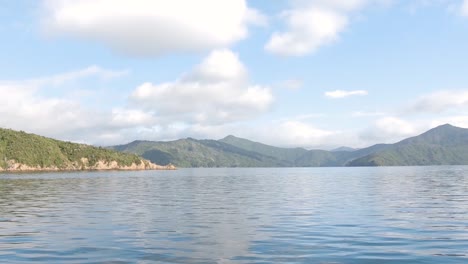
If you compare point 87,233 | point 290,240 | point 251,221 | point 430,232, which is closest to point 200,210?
point 251,221

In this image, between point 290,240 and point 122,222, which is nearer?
point 290,240

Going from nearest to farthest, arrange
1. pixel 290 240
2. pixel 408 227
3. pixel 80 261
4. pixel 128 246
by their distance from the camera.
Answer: pixel 80 261, pixel 128 246, pixel 290 240, pixel 408 227

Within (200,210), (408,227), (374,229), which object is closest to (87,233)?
(200,210)

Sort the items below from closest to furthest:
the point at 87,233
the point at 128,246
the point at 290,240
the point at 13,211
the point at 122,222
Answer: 1. the point at 128,246
2. the point at 290,240
3. the point at 87,233
4. the point at 122,222
5. the point at 13,211

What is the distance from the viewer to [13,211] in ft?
164

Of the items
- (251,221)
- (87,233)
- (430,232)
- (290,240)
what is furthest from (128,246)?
(430,232)

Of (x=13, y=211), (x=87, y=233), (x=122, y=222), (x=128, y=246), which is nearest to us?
(x=128, y=246)

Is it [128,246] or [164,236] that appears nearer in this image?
[128,246]

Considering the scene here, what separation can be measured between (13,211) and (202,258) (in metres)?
34.2

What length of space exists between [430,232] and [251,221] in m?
15.8

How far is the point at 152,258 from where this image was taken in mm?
25031

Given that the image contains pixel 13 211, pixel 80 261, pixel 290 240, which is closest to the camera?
pixel 80 261

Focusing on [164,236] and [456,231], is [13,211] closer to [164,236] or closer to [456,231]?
[164,236]

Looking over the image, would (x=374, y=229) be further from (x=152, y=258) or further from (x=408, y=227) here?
(x=152, y=258)
